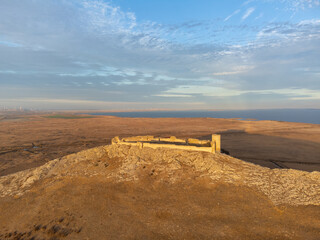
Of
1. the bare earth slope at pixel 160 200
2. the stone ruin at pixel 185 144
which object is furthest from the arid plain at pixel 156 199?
the stone ruin at pixel 185 144

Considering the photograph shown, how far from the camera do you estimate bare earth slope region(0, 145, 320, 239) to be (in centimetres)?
941

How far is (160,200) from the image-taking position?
11859 millimetres

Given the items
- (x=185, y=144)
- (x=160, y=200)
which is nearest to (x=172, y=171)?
(x=160, y=200)

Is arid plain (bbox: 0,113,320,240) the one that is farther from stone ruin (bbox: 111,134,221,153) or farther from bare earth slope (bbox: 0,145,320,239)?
stone ruin (bbox: 111,134,221,153)

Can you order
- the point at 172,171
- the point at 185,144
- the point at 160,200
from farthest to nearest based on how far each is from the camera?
the point at 185,144, the point at 172,171, the point at 160,200

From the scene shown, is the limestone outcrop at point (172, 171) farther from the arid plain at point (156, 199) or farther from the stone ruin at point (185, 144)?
the stone ruin at point (185, 144)

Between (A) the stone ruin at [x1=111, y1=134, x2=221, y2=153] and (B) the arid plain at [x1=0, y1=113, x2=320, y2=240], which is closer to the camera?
(B) the arid plain at [x1=0, y1=113, x2=320, y2=240]

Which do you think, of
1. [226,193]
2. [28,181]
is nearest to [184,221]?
[226,193]

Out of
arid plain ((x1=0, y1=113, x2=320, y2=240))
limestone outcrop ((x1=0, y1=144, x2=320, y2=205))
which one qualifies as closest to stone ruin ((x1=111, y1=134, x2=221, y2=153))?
limestone outcrop ((x1=0, y1=144, x2=320, y2=205))

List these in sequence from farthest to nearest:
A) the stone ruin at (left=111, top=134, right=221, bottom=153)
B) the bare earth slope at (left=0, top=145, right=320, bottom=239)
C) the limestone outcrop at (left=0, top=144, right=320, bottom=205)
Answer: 1. the stone ruin at (left=111, top=134, right=221, bottom=153)
2. the limestone outcrop at (left=0, top=144, right=320, bottom=205)
3. the bare earth slope at (left=0, top=145, right=320, bottom=239)

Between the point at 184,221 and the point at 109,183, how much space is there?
6564mm

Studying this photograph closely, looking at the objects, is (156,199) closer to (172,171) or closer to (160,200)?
(160,200)

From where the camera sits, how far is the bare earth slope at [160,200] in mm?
9414

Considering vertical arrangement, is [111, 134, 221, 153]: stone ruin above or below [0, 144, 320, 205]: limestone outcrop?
above
